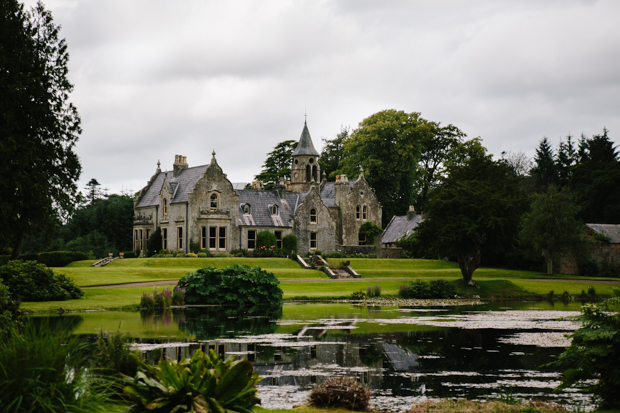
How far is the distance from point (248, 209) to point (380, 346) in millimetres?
45317

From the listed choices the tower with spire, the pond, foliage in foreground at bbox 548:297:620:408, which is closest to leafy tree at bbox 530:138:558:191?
the tower with spire

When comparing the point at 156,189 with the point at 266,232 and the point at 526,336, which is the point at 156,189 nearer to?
the point at 266,232


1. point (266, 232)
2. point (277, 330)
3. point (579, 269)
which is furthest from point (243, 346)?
point (579, 269)

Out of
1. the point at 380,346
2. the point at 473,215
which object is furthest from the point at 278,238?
the point at 380,346

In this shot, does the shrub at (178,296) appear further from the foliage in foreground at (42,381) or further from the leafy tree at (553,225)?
the leafy tree at (553,225)

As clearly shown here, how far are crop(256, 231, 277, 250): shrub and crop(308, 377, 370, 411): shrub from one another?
49.7 metres

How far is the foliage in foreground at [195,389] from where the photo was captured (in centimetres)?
765

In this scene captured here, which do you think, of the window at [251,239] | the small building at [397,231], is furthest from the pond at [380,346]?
the small building at [397,231]

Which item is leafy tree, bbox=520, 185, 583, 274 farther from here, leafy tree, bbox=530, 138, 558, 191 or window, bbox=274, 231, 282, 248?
leafy tree, bbox=530, 138, 558, 191

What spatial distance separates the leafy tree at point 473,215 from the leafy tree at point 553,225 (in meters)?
8.18

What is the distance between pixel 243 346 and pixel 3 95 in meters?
16.3

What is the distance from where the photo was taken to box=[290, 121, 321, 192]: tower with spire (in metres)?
70.7

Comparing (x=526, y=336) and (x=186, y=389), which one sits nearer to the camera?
(x=186, y=389)

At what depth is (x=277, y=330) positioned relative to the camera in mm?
21453
